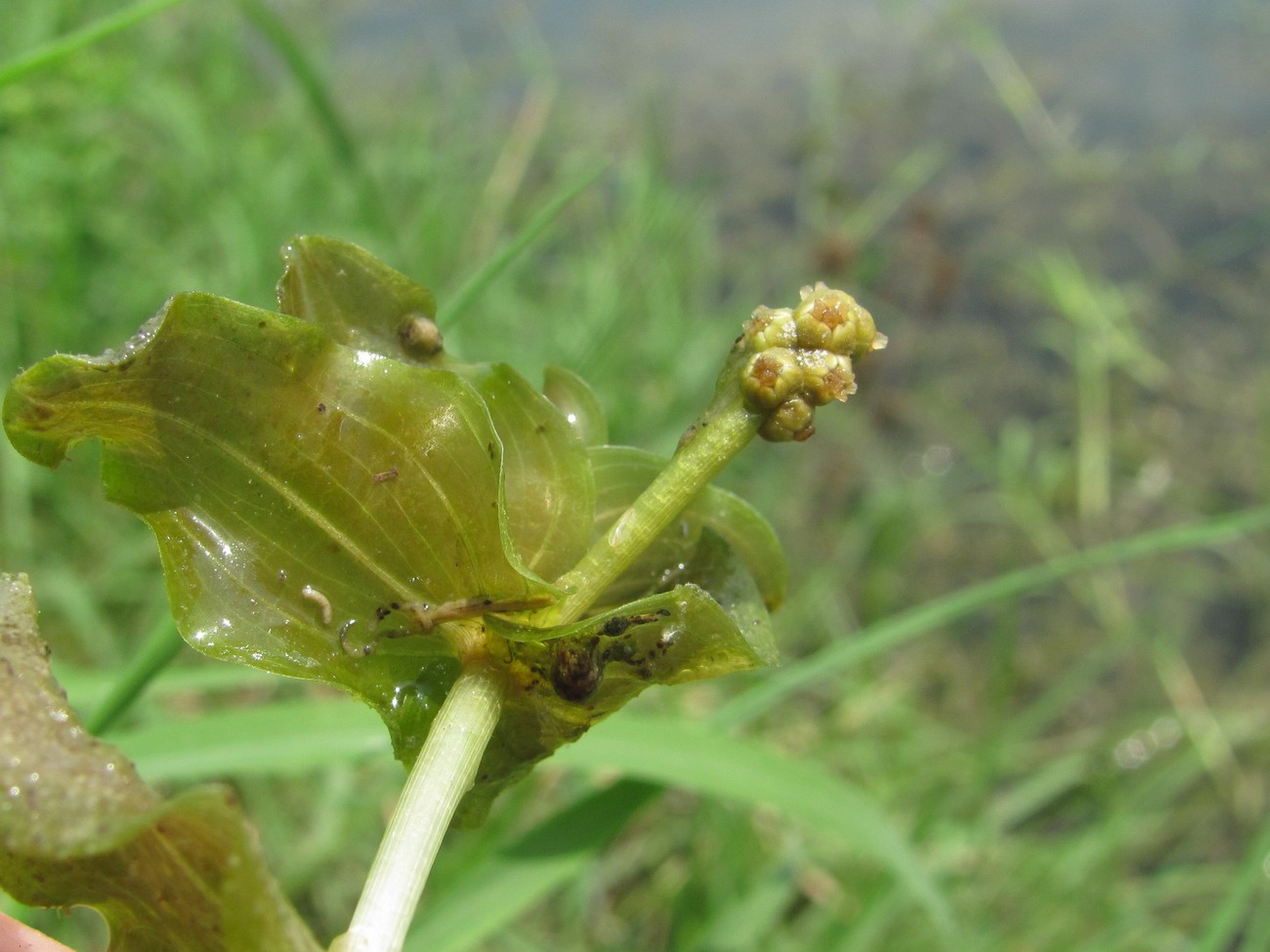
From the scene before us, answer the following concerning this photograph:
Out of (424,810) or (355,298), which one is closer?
(424,810)

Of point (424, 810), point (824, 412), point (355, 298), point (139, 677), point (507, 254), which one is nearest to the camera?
point (424, 810)

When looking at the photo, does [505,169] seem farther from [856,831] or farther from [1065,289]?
[856,831]

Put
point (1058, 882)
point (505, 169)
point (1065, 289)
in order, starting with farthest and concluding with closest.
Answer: point (1065, 289) < point (505, 169) < point (1058, 882)

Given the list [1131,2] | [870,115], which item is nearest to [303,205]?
[870,115]

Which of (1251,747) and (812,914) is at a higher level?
(812,914)

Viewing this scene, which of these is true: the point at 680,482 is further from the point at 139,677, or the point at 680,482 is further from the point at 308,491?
the point at 139,677

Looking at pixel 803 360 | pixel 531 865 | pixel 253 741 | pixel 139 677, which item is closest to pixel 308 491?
pixel 803 360
